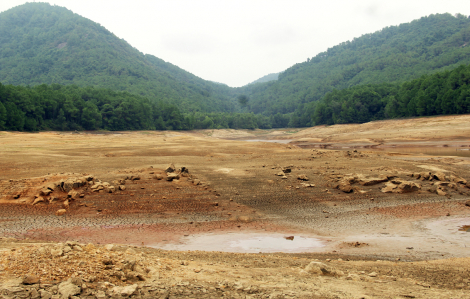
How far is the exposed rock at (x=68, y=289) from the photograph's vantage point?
13.6 ft

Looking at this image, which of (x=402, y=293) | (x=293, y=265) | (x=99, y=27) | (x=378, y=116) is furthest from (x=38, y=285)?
(x=99, y=27)

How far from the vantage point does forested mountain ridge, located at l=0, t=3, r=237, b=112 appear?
370ft

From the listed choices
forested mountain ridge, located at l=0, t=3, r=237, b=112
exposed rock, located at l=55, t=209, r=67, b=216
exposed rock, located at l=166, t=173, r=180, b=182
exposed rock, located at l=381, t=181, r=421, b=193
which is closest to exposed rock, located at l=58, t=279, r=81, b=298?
exposed rock, located at l=55, t=209, r=67, b=216

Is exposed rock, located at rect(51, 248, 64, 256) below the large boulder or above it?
above

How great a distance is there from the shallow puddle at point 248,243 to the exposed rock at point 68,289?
4245mm

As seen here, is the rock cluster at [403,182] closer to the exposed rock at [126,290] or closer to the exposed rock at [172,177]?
the exposed rock at [172,177]

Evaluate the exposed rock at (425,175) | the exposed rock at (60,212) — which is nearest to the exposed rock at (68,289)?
the exposed rock at (60,212)

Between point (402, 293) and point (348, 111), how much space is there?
83012mm

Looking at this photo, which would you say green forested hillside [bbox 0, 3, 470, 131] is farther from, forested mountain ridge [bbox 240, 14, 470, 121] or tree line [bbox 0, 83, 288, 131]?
forested mountain ridge [bbox 240, 14, 470, 121]

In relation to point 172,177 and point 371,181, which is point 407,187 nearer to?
point 371,181

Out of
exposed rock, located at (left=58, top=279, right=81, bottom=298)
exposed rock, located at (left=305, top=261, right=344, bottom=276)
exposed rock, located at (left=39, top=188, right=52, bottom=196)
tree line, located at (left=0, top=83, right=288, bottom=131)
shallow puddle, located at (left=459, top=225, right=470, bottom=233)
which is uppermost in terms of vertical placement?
tree line, located at (left=0, top=83, right=288, bottom=131)

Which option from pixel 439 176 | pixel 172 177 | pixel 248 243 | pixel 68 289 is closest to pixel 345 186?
pixel 439 176

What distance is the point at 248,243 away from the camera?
29.6 feet

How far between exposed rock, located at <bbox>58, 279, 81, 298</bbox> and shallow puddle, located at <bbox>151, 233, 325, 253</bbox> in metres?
4.24
